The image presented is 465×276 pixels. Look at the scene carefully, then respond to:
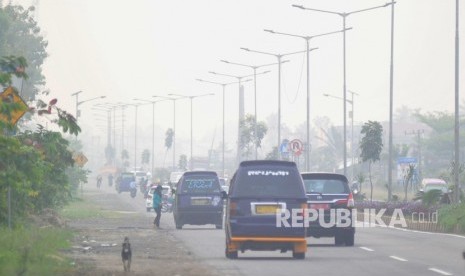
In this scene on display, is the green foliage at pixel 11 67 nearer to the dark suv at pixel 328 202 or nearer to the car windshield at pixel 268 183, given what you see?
the car windshield at pixel 268 183

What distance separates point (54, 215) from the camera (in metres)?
48.0

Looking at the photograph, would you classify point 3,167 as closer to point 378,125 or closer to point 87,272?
point 87,272

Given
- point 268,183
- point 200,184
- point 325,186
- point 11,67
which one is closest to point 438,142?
point 200,184

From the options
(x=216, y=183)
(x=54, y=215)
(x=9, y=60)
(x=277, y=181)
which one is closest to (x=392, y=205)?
(x=216, y=183)

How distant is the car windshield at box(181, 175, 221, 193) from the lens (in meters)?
51.0

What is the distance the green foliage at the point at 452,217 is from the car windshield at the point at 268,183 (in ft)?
52.9

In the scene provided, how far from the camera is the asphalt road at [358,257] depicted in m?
26.5

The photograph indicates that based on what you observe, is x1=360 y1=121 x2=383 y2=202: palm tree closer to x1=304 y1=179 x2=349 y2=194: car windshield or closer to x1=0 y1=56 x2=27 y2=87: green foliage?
x1=304 y1=179 x2=349 y2=194: car windshield

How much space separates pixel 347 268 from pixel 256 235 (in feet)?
10.4

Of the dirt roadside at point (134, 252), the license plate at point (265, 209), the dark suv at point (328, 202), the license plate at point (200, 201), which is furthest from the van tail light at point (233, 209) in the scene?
the license plate at point (200, 201)

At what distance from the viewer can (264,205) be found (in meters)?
29.9

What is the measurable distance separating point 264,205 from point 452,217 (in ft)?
59.0

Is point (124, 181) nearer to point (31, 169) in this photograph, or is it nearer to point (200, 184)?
point (200, 184)

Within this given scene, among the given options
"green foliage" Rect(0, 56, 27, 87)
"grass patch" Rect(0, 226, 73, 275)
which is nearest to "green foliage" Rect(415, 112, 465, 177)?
"grass patch" Rect(0, 226, 73, 275)
